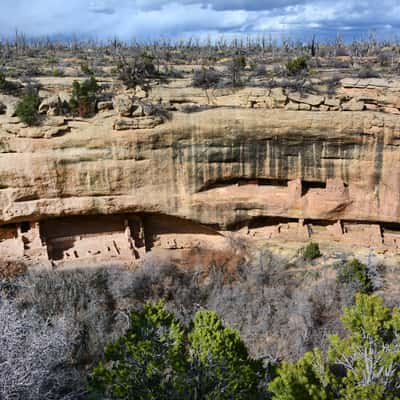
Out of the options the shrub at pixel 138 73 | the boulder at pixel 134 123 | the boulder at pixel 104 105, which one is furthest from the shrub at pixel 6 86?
the boulder at pixel 134 123

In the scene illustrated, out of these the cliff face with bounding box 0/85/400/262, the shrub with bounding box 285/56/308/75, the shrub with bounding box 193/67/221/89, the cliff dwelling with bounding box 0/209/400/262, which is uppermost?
the shrub with bounding box 285/56/308/75

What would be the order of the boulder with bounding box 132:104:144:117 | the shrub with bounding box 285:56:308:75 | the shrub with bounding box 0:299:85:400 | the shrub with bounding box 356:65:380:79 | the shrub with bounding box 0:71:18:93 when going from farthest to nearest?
the shrub with bounding box 285:56:308:75, the shrub with bounding box 356:65:380:79, the shrub with bounding box 0:71:18:93, the boulder with bounding box 132:104:144:117, the shrub with bounding box 0:299:85:400

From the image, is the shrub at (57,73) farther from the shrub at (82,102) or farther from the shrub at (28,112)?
the shrub at (28,112)

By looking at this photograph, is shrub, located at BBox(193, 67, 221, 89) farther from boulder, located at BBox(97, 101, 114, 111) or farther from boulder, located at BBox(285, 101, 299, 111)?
boulder, located at BBox(97, 101, 114, 111)

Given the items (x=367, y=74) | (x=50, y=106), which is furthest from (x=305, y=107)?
(x=50, y=106)

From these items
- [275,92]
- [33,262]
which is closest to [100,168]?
[33,262]

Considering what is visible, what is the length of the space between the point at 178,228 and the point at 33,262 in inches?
179

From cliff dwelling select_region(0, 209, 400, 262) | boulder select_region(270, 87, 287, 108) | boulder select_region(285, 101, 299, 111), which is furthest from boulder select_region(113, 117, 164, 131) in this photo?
boulder select_region(285, 101, 299, 111)

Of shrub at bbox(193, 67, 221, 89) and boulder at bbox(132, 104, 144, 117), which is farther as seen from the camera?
shrub at bbox(193, 67, 221, 89)

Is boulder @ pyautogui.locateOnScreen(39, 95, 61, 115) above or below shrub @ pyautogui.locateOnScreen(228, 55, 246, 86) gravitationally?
below

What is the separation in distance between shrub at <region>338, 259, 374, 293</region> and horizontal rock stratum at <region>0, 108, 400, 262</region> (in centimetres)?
129

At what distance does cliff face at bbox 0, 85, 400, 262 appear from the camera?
12406 mm

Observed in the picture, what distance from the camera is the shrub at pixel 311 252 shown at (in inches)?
536

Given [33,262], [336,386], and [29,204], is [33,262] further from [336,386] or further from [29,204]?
[336,386]
